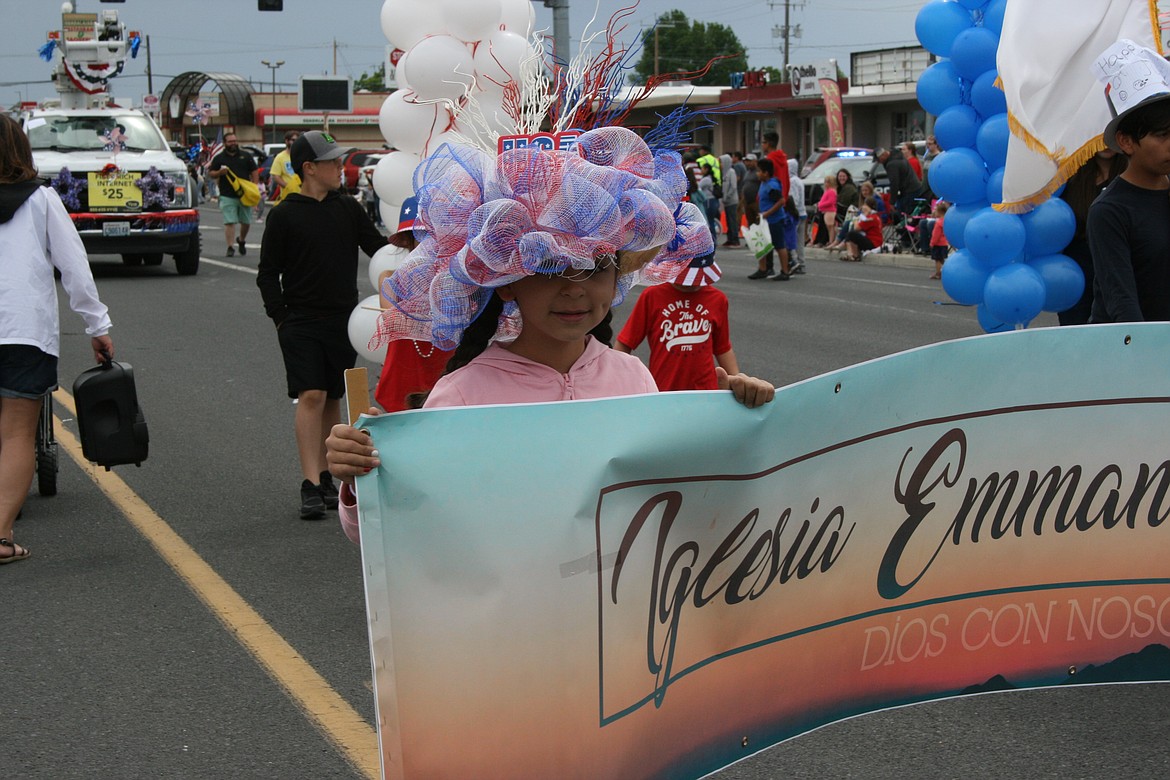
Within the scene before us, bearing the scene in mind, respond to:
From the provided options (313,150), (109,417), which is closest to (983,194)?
(313,150)

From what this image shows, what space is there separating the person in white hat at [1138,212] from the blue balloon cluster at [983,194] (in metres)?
2.54

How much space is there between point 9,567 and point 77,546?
36 cm

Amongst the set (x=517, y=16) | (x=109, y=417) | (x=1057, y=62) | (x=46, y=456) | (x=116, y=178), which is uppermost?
(x=517, y=16)

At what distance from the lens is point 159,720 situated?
402 cm

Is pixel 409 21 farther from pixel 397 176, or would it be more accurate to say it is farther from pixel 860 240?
pixel 860 240

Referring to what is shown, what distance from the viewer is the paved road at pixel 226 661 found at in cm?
372

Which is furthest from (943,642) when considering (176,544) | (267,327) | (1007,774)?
(267,327)

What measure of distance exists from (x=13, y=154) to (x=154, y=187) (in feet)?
41.1

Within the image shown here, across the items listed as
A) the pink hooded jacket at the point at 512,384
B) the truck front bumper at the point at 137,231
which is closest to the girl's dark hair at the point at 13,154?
the pink hooded jacket at the point at 512,384

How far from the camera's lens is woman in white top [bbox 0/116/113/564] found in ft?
18.0

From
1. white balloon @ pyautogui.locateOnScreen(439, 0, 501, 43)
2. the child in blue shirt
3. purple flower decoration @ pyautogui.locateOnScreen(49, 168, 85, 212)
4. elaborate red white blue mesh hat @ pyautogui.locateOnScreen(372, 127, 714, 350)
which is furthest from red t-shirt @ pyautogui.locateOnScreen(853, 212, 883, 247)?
elaborate red white blue mesh hat @ pyautogui.locateOnScreen(372, 127, 714, 350)

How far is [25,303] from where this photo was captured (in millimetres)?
5520

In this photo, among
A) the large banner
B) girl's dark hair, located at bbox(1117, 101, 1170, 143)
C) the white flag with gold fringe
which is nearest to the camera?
the large banner

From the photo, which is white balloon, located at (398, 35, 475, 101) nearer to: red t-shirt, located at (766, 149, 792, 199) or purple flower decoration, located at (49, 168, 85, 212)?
red t-shirt, located at (766, 149, 792, 199)
